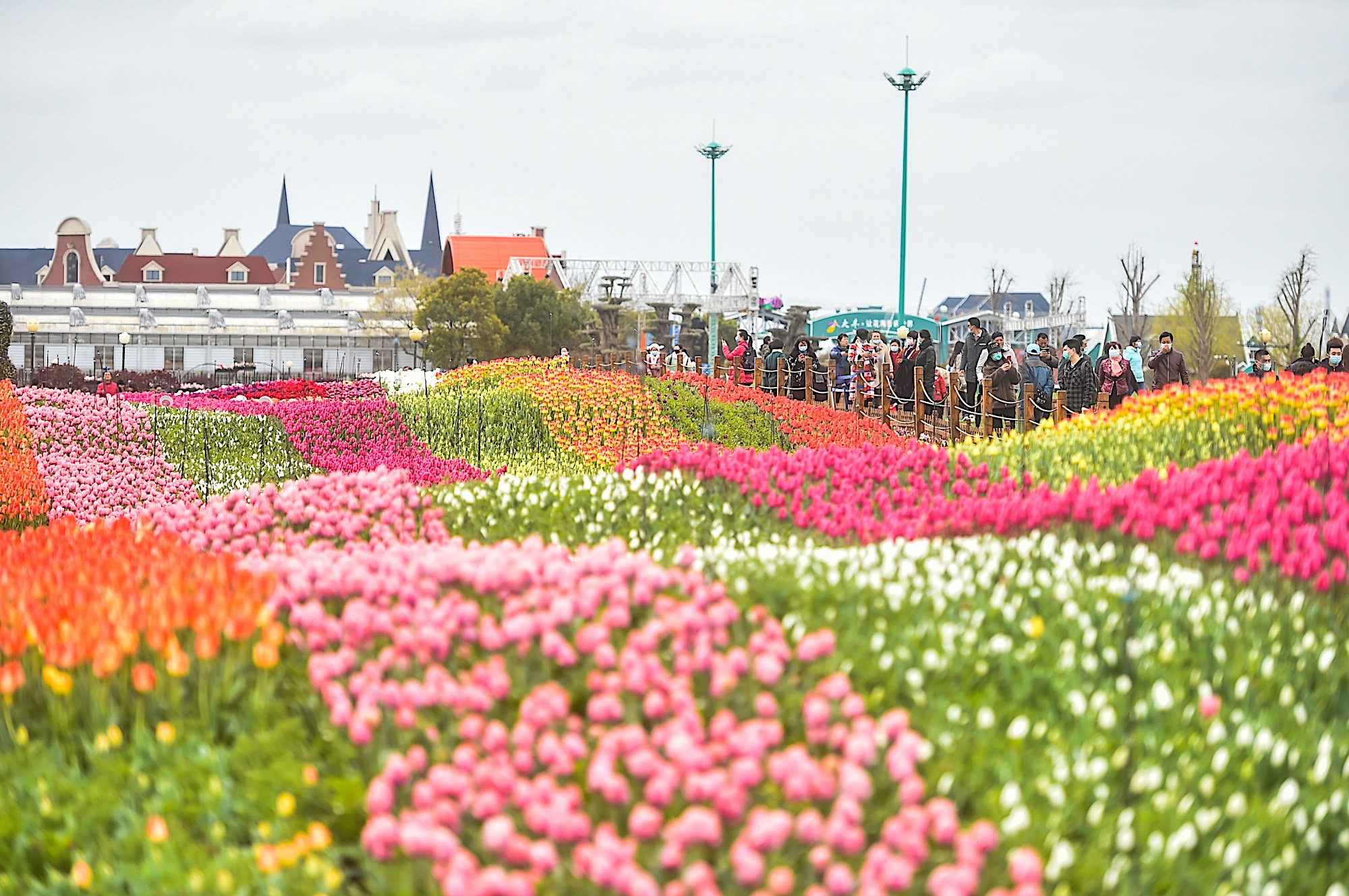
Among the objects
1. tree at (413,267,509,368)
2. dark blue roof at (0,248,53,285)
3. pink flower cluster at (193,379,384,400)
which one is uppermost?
dark blue roof at (0,248,53,285)

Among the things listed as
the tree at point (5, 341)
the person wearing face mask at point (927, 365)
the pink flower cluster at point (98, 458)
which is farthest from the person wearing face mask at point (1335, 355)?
the tree at point (5, 341)

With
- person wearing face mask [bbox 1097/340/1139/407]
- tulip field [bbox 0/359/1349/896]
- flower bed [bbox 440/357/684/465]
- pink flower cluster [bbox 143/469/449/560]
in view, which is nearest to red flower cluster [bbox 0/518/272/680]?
tulip field [bbox 0/359/1349/896]

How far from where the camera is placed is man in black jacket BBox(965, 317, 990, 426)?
18.8 m

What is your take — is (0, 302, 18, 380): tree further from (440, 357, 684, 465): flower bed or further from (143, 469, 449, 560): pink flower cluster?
(143, 469, 449, 560): pink flower cluster

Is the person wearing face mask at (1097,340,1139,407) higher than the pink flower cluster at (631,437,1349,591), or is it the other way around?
the person wearing face mask at (1097,340,1139,407)

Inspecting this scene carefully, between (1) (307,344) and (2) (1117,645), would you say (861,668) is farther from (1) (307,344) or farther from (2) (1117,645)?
(1) (307,344)

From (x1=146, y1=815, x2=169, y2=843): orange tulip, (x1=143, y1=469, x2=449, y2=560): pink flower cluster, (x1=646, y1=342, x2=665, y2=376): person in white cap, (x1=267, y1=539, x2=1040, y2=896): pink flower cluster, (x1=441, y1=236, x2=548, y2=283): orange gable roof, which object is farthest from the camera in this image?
(x1=441, y1=236, x2=548, y2=283): orange gable roof

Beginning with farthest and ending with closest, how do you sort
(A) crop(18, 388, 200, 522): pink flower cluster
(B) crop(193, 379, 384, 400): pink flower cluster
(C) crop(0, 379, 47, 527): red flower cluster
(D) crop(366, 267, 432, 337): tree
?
(D) crop(366, 267, 432, 337): tree → (B) crop(193, 379, 384, 400): pink flower cluster → (A) crop(18, 388, 200, 522): pink flower cluster → (C) crop(0, 379, 47, 527): red flower cluster

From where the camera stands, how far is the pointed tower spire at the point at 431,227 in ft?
415

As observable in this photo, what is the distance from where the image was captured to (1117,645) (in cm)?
475

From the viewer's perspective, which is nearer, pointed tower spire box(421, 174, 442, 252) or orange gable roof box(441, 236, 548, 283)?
orange gable roof box(441, 236, 548, 283)

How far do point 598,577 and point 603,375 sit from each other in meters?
15.8

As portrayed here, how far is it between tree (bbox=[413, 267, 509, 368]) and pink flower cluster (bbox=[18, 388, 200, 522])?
31749 mm

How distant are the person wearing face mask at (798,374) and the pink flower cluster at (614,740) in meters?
19.9
